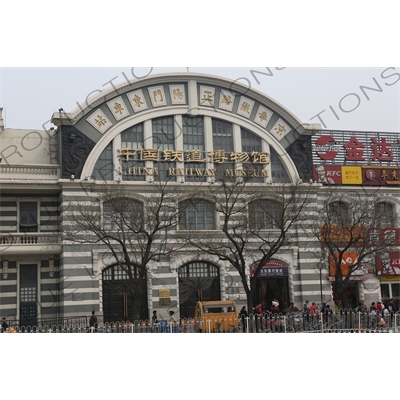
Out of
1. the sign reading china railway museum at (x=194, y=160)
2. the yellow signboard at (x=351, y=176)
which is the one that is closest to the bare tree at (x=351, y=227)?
the yellow signboard at (x=351, y=176)

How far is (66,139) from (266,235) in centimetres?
1232

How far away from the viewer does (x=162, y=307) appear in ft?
101

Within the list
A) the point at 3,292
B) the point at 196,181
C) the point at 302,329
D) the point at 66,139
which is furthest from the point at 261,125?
the point at 3,292

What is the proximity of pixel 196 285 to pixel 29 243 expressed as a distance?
931cm

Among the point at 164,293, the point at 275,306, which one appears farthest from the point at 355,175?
the point at 164,293

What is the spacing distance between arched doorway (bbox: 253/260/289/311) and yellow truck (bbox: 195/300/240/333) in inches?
263

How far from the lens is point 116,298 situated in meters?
30.7

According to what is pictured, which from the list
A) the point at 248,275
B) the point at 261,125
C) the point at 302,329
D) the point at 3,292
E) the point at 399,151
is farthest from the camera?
the point at 399,151

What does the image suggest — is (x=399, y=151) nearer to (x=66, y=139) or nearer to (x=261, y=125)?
(x=261, y=125)

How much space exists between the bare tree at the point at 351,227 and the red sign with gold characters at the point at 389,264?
20.5 inches

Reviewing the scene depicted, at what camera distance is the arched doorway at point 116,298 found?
3027 cm

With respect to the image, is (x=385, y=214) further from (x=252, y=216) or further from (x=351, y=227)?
(x=252, y=216)

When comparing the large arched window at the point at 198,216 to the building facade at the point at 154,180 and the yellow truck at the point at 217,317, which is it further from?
the yellow truck at the point at 217,317

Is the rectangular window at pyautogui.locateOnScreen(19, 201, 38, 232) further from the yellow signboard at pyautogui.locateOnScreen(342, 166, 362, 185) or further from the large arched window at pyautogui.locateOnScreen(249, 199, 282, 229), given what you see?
the yellow signboard at pyautogui.locateOnScreen(342, 166, 362, 185)
